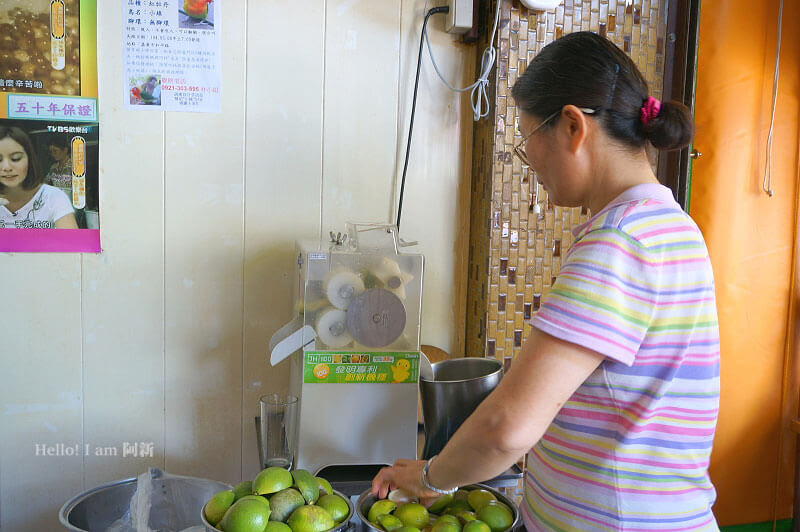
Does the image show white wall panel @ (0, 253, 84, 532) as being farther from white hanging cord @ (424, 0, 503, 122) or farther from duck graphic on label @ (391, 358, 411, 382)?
white hanging cord @ (424, 0, 503, 122)

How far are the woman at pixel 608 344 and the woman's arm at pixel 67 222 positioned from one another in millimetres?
1122

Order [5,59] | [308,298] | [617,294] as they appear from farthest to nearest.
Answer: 1. [5,59]
2. [308,298]
3. [617,294]

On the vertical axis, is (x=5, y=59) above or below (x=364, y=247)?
above

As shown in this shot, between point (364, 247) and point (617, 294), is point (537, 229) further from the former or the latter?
point (617, 294)

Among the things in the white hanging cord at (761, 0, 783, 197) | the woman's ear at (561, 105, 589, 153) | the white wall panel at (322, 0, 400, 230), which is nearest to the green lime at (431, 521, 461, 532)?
the woman's ear at (561, 105, 589, 153)

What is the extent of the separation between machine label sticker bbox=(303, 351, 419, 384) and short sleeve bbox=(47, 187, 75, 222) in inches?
29.7

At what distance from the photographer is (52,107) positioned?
159 cm

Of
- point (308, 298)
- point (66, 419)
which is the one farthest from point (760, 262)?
point (66, 419)

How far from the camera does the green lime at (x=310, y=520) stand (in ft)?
3.51

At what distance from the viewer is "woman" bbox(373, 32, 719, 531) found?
2.75 feet

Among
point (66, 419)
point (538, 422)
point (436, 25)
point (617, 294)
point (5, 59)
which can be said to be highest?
point (436, 25)

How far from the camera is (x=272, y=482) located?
1146 mm

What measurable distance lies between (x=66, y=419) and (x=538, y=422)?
1338 mm

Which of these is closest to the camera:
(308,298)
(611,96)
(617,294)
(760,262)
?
(617,294)
